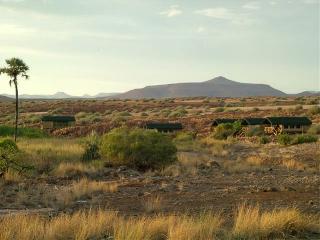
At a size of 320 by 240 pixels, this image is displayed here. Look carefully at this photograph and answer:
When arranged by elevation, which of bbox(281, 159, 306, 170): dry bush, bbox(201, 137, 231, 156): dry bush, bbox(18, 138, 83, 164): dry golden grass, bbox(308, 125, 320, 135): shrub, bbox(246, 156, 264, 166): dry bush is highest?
bbox(308, 125, 320, 135): shrub

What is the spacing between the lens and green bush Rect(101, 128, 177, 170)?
92.5ft

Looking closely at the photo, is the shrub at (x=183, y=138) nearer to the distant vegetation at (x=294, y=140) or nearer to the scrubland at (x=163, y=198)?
the scrubland at (x=163, y=198)

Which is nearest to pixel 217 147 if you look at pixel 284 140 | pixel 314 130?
pixel 284 140

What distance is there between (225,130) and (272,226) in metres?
43.5

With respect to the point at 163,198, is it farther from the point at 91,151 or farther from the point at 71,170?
the point at 91,151

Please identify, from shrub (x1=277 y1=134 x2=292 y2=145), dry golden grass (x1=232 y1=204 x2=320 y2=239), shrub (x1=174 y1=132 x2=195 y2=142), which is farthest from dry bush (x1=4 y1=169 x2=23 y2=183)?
shrub (x1=174 y1=132 x2=195 y2=142)

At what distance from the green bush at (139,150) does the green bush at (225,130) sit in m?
24.2

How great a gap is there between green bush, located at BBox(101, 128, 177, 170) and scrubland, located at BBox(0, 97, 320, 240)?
0.62ft

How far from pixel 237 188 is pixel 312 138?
82.9 feet

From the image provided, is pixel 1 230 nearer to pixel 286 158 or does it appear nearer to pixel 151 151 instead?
pixel 151 151

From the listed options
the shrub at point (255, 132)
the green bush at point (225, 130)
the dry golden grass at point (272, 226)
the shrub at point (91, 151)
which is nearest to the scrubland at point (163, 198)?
the dry golden grass at point (272, 226)

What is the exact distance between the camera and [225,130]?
5359cm

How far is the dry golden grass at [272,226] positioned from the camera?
1005 cm

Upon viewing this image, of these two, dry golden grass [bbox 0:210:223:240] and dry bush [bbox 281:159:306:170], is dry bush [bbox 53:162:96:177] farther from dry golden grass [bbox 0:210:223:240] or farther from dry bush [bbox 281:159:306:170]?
dry golden grass [bbox 0:210:223:240]
